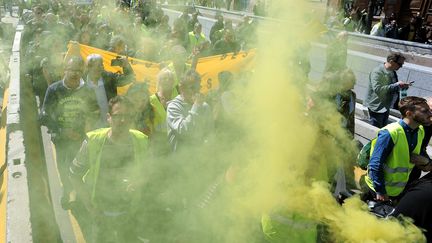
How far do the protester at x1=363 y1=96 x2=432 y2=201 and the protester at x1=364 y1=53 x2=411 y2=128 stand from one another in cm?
194

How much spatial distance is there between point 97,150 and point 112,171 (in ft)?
0.67

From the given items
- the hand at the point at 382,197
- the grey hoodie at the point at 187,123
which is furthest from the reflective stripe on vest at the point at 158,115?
the hand at the point at 382,197

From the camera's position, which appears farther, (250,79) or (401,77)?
(401,77)

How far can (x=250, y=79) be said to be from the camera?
3002 mm

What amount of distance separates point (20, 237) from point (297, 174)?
5.96 ft

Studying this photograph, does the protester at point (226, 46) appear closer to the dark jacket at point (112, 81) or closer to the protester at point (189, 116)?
the dark jacket at point (112, 81)

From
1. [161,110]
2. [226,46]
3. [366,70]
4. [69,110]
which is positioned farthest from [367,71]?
[69,110]

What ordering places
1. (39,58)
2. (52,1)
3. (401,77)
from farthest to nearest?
1. (52,1)
2. (401,77)
3. (39,58)

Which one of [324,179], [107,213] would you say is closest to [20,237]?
[107,213]

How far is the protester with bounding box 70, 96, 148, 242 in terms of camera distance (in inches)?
108

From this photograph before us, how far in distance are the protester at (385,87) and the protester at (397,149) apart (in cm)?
194

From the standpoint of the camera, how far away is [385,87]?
4.84 metres

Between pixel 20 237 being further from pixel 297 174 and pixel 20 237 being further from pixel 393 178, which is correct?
pixel 393 178

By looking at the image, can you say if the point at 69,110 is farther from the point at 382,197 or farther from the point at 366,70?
the point at 366,70
